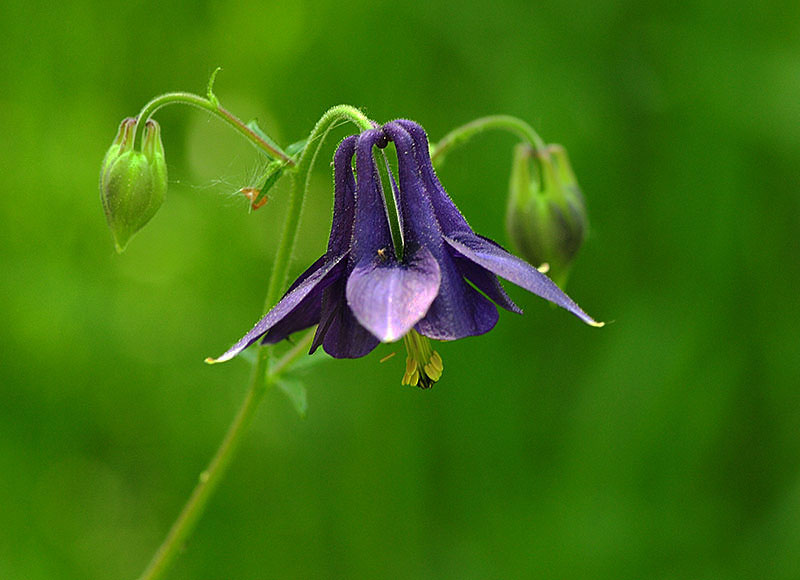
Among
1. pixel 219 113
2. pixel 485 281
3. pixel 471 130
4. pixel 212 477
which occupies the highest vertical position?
pixel 219 113

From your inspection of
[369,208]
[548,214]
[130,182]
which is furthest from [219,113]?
[548,214]

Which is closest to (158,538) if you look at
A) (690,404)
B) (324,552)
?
(324,552)

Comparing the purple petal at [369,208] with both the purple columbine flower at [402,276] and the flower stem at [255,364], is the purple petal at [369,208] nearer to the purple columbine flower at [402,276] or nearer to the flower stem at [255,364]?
the purple columbine flower at [402,276]

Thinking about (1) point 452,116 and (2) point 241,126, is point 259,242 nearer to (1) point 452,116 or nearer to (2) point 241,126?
(1) point 452,116

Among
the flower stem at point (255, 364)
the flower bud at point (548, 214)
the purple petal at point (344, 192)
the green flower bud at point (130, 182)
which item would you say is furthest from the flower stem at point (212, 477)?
the flower bud at point (548, 214)

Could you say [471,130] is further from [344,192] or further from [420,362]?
[420,362]

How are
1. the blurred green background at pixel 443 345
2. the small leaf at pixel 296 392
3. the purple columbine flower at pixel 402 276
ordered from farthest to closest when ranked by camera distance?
1. the blurred green background at pixel 443 345
2. the small leaf at pixel 296 392
3. the purple columbine flower at pixel 402 276


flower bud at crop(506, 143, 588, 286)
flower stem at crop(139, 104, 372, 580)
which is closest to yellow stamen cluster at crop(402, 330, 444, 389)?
flower stem at crop(139, 104, 372, 580)
